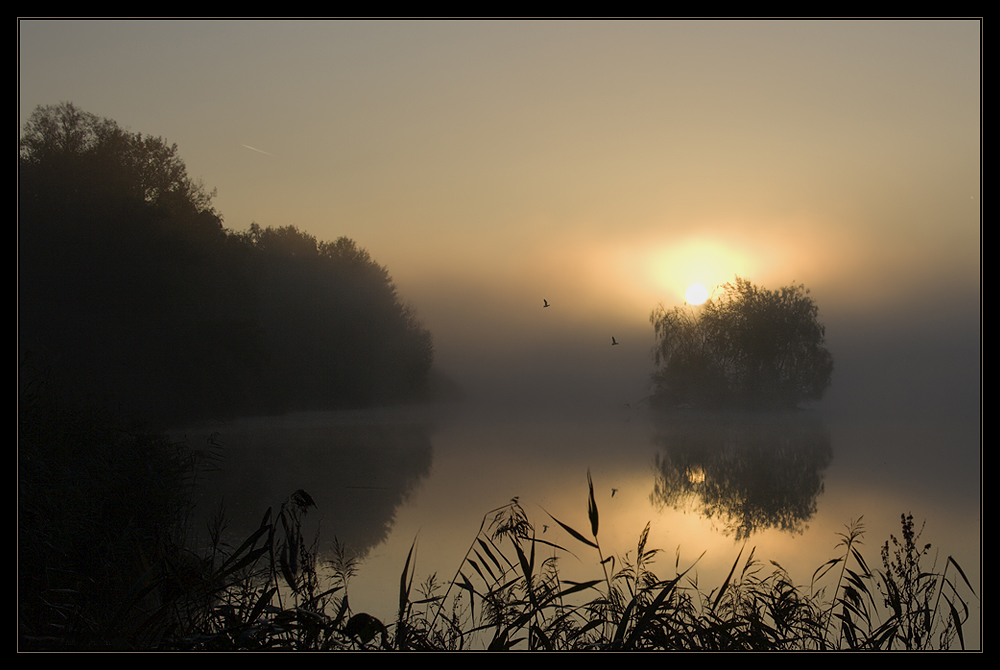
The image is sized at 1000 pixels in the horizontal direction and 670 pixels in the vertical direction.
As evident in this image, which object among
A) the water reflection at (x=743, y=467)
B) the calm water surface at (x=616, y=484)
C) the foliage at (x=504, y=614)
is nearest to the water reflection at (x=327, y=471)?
the calm water surface at (x=616, y=484)

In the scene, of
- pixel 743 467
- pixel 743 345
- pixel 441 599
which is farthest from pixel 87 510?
pixel 743 345

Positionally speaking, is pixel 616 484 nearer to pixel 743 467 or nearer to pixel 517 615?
pixel 743 467

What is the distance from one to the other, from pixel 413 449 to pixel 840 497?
9.10 meters

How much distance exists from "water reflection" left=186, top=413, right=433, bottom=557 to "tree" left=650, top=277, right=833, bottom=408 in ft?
22.6

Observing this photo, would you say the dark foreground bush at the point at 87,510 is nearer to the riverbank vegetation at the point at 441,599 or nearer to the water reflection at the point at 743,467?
the riverbank vegetation at the point at 441,599

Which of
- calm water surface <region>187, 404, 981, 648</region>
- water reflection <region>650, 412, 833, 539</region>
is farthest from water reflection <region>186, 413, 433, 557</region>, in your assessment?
water reflection <region>650, 412, 833, 539</region>

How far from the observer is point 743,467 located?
13.6 m

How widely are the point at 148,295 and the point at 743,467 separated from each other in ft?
39.7

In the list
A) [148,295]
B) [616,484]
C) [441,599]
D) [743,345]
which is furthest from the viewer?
[743,345]

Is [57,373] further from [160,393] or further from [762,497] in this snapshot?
[762,497]

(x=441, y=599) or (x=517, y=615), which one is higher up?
(x=517, y=615)

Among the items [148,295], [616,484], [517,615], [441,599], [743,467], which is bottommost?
[743,467]

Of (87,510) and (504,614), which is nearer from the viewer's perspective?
(504,614)

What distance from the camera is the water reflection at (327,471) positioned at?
27.8 feet
